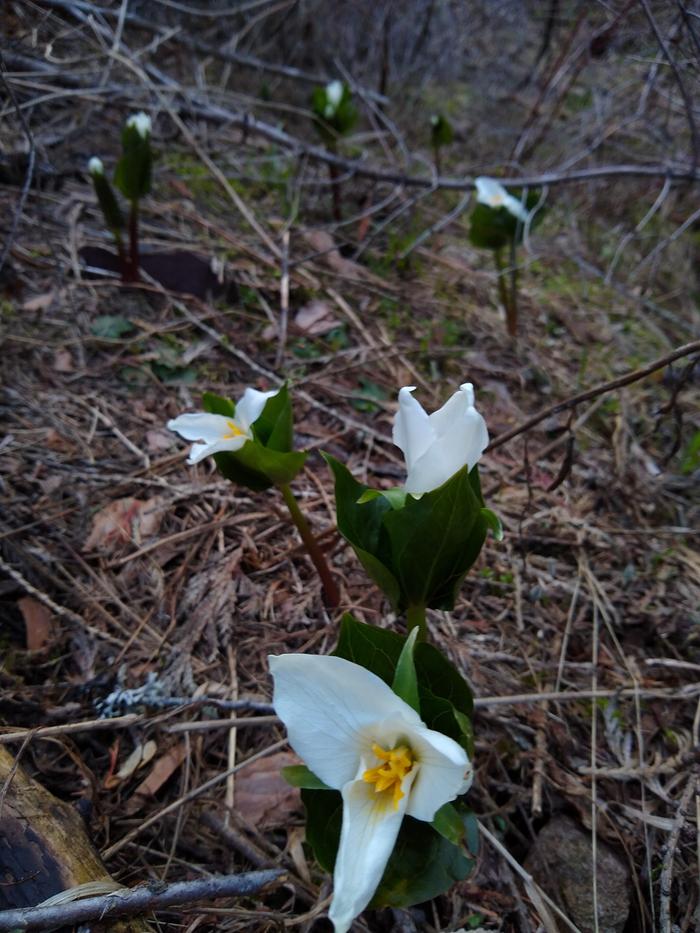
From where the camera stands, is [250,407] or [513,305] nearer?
[250,407]

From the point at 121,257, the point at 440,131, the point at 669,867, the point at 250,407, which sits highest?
the point at 440,131

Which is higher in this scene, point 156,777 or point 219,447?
point 219,447

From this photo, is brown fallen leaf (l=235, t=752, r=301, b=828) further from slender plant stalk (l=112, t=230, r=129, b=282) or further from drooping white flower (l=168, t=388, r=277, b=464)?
slender plant stalk (l=112, t=230, r=129, b=282)

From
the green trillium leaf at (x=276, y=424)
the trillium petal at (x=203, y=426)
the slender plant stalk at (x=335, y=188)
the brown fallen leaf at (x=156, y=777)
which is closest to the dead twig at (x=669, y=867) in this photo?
the brown fallen leaf at (x=156, y=777)

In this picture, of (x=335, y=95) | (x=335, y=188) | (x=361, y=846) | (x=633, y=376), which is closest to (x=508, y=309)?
(x=335, y=188)

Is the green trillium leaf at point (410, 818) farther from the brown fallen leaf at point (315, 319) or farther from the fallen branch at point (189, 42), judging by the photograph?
the fallen branch at point (189, 42)

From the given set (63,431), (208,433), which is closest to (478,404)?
(208,433)

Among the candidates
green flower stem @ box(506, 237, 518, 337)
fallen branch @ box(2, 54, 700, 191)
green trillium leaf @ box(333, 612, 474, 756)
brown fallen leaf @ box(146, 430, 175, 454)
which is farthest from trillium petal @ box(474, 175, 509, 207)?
green trillium leaf @ box(333, 612, 474, 756)

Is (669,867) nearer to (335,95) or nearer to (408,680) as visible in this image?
(408,680)
